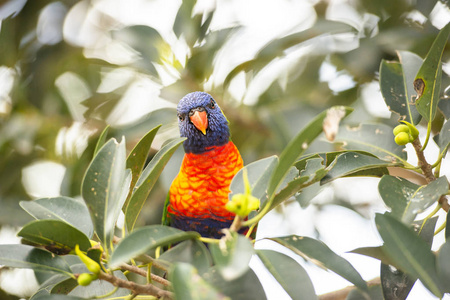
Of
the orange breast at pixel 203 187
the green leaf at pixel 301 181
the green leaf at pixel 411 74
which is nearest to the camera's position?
the green leaf at pixel 301 181

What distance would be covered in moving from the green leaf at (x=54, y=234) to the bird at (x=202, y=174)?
0.91 metres

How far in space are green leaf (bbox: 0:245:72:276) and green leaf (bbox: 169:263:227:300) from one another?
477mm

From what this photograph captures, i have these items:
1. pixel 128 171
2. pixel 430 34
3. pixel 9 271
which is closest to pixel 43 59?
pixel 9 271

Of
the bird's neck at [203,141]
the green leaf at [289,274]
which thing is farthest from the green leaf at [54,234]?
the bird's neck at [203,141]

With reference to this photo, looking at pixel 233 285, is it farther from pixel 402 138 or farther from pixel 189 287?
pixel 402 138

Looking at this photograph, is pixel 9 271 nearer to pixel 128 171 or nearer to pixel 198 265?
pixel 128 171

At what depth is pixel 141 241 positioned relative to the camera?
36.6 inches

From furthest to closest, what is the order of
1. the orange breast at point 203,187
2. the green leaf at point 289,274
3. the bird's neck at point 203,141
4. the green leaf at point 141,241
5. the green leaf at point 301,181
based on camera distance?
the bird's neck at point 203,141 → the orange breast at point 203,187 → the green leaf at point 301,181 → the green leaf at point 289,274 → the green leaf at point 141,241

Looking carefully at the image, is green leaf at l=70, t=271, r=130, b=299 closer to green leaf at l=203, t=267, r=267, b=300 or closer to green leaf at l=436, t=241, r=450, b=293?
green leaf at l=203, t=267, r=267, b=300

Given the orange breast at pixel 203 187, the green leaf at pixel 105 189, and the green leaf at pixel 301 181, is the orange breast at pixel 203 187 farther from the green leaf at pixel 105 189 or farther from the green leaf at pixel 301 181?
the green leaf at pixel 105 189

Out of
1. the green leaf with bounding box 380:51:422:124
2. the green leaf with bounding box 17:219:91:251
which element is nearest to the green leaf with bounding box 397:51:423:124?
the green leaf with bounding box 380:51:422:124

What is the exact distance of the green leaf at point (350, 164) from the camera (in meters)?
1.22

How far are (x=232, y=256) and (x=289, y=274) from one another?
0.23 m

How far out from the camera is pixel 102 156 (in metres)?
1.14
